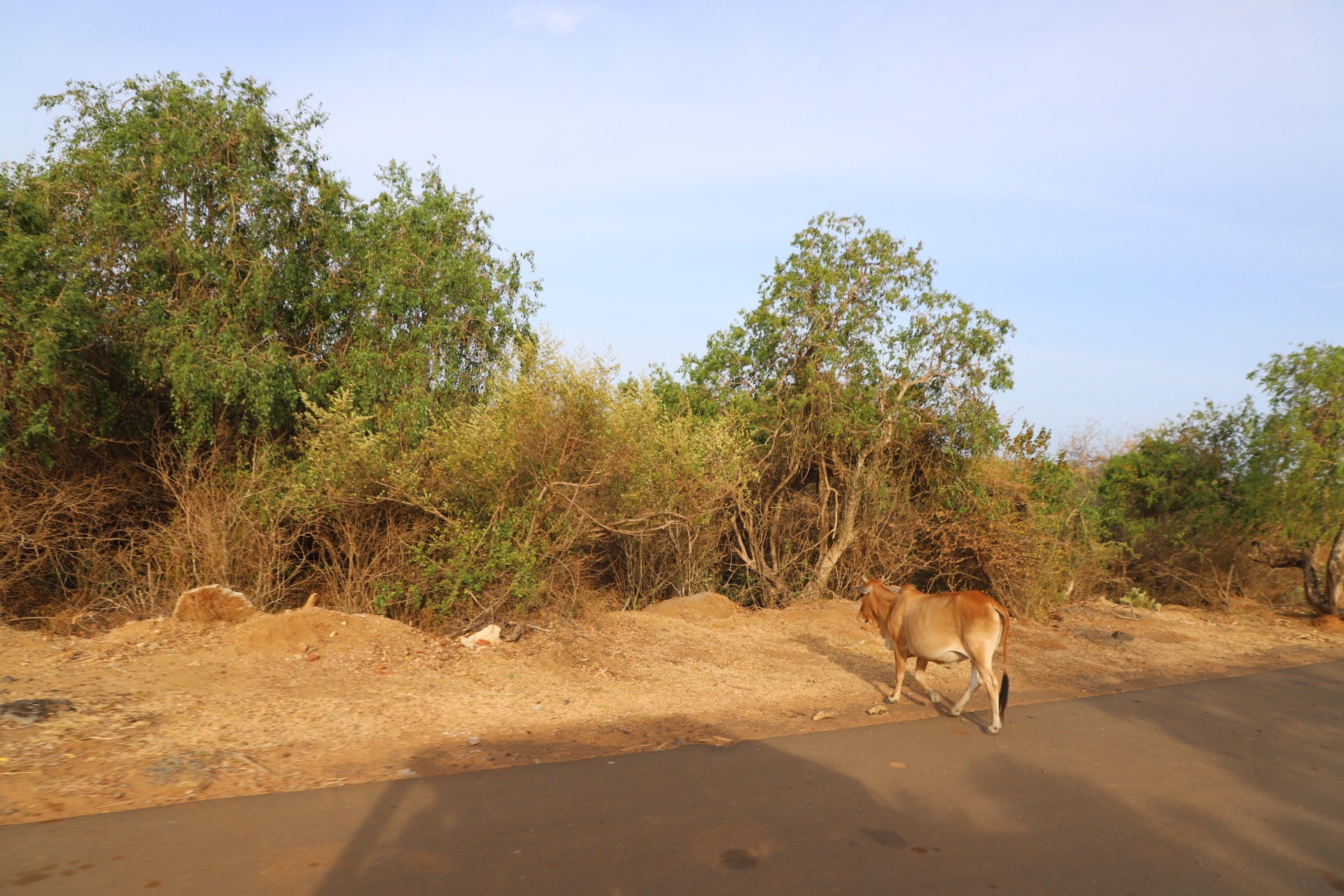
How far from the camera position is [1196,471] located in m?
19.6

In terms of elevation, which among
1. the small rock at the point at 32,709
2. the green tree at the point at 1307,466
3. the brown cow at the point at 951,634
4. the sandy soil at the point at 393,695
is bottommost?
the sandy soil at the point at 393,695

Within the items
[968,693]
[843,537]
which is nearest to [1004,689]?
[968,693]

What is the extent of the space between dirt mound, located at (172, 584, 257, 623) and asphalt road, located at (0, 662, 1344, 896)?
4.64 metres

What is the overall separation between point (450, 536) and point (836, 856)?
724 cm

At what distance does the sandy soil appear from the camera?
5477 millimetres

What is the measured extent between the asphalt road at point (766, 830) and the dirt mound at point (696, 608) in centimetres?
650

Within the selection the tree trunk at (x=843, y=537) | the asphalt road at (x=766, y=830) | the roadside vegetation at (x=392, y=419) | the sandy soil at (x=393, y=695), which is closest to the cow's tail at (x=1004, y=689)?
the sandy soil at (x=393, y=695)

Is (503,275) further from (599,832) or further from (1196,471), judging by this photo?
(1196,471)

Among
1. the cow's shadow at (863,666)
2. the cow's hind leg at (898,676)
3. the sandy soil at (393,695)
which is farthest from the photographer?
the cow's shadow at (863,666)

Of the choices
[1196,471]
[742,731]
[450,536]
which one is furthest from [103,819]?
[1196,471]

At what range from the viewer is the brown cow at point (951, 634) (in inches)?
312

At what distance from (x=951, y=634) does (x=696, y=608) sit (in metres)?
6.16

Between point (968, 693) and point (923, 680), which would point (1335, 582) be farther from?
point (968, 693)

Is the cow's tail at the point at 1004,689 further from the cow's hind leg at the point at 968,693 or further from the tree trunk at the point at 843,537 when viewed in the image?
the tree trunk at the point at 843,537
